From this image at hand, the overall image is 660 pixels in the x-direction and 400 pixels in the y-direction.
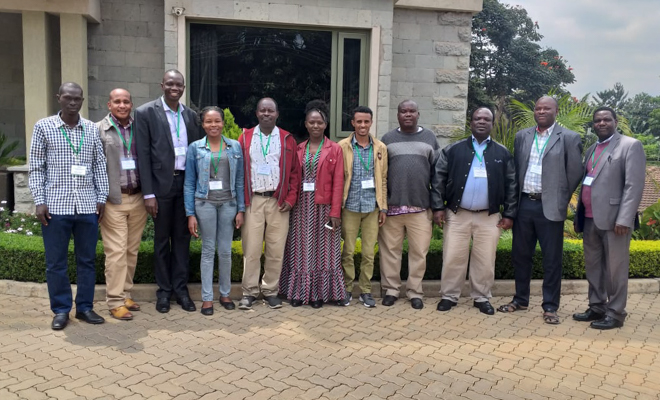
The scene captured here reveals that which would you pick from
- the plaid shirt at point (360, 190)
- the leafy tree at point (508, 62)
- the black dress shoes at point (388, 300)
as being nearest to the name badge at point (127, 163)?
the plaid shirt at point (360, 190)

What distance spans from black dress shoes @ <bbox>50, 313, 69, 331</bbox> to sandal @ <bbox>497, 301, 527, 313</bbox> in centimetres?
430

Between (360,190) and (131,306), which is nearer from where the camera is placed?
(131,306)

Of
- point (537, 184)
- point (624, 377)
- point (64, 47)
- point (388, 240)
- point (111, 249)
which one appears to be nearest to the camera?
point (624, 377)

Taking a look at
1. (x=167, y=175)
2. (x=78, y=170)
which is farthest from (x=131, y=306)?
(x=78, y=170)

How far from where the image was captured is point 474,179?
5.57 m

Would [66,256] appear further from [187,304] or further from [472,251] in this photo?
[472,251]

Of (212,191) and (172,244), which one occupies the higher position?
(212,191)

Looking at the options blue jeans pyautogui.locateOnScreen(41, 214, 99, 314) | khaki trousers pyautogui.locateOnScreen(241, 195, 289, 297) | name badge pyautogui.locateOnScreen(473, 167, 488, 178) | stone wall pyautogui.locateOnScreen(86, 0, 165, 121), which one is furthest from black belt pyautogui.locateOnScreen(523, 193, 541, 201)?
stone wall pyautogui.locateOnScreen(86, 0, 165, 121)

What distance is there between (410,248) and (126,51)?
594 centimetres

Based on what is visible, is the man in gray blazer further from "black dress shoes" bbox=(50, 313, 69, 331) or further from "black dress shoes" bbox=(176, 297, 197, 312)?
"black dress shoes" bbox=(50, 313, 69, 331)

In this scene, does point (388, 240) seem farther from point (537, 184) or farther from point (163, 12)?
point (163, 12)

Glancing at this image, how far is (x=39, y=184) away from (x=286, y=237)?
7.63ft

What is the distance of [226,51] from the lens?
8.76m

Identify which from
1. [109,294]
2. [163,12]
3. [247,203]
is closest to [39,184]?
[109,294]
